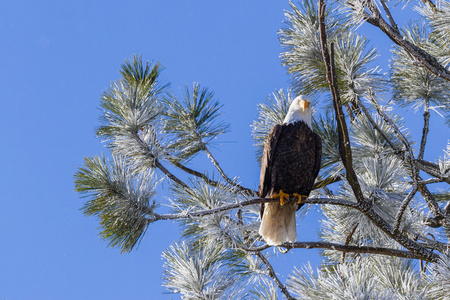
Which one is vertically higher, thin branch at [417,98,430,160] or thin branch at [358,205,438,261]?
thin branch at [417,98,430,160]

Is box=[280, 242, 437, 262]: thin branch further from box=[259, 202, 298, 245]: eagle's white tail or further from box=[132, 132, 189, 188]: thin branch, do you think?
box=[132, 132, 189, 188]: thin branch

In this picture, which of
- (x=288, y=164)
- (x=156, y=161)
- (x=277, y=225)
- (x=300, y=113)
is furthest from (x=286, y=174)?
(x=156, y=161)

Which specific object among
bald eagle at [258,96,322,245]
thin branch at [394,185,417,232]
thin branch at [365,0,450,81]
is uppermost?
thin branch at [365,0,450,81]

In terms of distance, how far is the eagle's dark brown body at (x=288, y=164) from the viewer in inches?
108

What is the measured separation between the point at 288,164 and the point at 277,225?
0.96 ft

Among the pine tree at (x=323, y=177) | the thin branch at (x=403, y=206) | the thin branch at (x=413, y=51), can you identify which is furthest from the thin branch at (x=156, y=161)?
the thin branch at (x=413, y=51)

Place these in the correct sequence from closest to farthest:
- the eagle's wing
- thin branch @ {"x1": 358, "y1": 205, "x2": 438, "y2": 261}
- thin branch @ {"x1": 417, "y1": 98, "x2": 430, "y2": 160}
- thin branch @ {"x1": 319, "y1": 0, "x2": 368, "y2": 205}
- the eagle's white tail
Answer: thin branch @ {"x1": 319, "y1": 0, "x2": 368, "y2": 205}
thin branch @ {"x1": 358, "y1": 205, "x2": 438, "y2": 261}
the eagle's white tail
the eagle's wing
thin branch @ {"x1": 417, "y1": 98, "x2": 430, "y2": 160}

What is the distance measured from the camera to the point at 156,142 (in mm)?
2777

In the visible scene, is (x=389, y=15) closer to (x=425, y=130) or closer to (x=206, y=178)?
(x=425, y=130)

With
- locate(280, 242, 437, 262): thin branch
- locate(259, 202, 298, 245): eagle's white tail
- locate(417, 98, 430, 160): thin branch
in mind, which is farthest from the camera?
locate(417, 98, 430, 160): thin branch

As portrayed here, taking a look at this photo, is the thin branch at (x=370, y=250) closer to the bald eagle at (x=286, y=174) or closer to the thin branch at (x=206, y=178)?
the bald eagle at (x=286, y=174)

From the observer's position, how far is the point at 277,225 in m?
2.70

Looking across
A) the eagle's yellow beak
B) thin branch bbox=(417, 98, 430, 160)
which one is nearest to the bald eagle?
the eagle's yellow beak

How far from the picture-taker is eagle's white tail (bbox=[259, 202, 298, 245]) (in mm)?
2674
